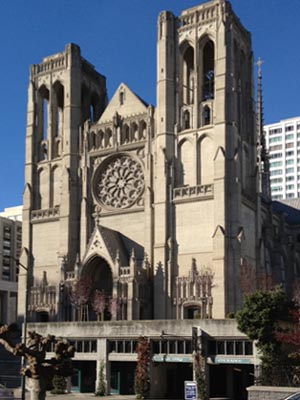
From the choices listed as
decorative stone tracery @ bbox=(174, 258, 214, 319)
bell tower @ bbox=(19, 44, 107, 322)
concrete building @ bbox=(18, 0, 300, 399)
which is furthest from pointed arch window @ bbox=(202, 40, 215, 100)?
decorative stone tracery @ bbox=(174, 258, 214, 319)

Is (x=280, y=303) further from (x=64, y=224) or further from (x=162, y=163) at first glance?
(x=64, y=224)

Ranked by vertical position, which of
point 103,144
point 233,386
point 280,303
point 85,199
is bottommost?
point 233,386

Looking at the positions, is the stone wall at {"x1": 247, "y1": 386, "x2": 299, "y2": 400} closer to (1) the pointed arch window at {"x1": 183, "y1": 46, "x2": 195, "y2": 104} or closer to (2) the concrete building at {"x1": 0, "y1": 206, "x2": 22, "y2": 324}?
(1) the pointed arch window at {"x1": 183, "y1": 46, "x2": 195, "y2": 104}

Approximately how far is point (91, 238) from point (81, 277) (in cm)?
402

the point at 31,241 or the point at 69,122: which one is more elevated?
the point at 69,122

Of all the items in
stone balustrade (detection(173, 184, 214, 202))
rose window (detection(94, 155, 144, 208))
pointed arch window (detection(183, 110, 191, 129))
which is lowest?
stone balustrade (detection(173, 184, 214, 202))

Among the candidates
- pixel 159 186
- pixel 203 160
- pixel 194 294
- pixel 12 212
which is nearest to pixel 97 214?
pixel 159 186

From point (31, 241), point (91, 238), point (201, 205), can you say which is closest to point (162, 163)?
point (201, 205)

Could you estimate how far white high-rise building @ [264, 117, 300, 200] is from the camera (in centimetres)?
18731

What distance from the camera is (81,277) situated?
7119cm

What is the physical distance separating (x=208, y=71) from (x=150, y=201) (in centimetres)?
1715

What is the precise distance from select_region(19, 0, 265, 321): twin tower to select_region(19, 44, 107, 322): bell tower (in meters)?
0.14

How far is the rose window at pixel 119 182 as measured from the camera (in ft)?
243

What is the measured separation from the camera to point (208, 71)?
257 feet
